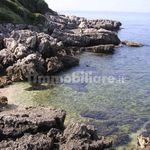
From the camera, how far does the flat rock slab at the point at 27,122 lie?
29078 mm

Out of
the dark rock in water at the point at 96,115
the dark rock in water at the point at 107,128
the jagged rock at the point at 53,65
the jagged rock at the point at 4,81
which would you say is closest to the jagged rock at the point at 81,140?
the dark rock in water at the point at 107,128

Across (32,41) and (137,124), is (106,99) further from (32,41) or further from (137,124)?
(32,41)

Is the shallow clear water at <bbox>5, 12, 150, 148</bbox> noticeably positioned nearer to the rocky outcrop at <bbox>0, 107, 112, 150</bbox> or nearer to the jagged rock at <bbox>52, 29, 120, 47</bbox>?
the rocky outcrop at <bbox>0, 107, 112, 150</bbox>

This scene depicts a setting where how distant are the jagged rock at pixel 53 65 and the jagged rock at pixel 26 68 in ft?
4.58

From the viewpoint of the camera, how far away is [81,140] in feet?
93.2

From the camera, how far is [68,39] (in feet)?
298

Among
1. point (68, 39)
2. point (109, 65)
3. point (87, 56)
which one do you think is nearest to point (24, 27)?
point (68, 39)

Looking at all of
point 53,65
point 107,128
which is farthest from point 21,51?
point 107,128

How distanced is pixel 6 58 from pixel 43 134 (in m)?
33.9

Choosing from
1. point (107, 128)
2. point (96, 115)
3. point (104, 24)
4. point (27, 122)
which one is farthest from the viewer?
point (104, 24)

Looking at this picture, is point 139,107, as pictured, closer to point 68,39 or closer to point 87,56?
point 87,56

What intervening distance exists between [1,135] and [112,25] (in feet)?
432

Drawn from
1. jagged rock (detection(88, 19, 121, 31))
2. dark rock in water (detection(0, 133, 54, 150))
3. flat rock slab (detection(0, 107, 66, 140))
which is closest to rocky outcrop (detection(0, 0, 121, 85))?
flat rock slab (detection(0, 107, 66, 140))

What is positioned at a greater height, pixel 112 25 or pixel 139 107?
pixel 112 25
